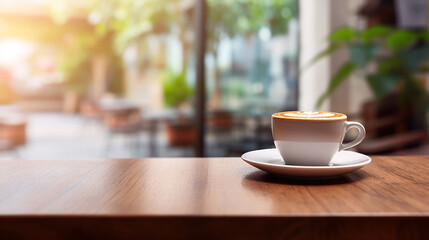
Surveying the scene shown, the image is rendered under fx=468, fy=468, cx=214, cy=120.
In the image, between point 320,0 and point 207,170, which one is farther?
point 320,0

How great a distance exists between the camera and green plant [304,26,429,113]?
113 inches

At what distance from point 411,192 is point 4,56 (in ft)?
11.2

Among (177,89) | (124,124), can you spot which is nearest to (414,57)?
(177,89)

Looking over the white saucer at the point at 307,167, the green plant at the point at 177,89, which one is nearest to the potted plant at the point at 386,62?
the green plant at the point at 177,89

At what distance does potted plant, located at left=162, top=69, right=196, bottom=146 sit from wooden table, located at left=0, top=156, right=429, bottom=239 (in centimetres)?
280

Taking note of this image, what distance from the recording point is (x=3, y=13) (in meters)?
3.42

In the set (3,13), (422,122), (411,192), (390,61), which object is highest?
(3,13)

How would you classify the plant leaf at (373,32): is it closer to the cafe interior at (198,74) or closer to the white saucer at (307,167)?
the cafe interior at (198,74)

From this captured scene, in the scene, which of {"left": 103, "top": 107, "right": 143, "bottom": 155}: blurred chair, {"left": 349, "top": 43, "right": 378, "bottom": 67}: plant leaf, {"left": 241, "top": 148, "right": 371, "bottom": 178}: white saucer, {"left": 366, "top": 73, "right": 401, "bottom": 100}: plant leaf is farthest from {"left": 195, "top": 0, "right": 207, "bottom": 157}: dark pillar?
{"left": 241, "top": 148, "right": 371, "bottom": 178}: white saucer

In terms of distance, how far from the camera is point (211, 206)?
Answer: 21.0 inches

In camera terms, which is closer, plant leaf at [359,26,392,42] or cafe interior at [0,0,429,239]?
plant leaf at [359,26,392,42]

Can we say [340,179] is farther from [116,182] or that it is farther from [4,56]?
[4,56]

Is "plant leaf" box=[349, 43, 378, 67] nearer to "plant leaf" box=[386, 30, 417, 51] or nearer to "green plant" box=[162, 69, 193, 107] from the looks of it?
"plant leaf" box=[386, 30, 417, 51]
